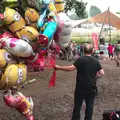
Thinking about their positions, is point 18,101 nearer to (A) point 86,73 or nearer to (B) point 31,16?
(A) point 86,73

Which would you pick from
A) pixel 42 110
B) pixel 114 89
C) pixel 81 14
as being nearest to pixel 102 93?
pixel 114 89

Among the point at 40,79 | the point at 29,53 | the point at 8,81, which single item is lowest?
the point at 40,79

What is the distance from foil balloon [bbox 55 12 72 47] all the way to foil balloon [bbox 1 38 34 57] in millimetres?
596

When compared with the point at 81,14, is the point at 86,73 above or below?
below

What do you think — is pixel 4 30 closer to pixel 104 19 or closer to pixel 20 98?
pixel 20 98

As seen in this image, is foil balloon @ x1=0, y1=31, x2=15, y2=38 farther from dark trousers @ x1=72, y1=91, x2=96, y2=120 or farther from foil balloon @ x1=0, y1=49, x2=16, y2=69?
dark trousers @ x1=72, y1=91, x2=96, y2=120

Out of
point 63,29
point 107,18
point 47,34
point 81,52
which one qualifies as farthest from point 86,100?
point 107,18

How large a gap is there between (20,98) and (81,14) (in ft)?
44.4

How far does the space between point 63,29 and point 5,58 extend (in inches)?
39.6

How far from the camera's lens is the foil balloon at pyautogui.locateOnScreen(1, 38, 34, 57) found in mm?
4898

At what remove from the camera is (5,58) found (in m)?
4.90

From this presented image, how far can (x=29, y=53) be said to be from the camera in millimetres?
5008

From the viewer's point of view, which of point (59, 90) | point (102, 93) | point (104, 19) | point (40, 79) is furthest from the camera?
point (104, 19)

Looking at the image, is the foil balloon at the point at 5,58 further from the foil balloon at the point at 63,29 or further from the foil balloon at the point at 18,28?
the foil balloon at the point at 63,29
